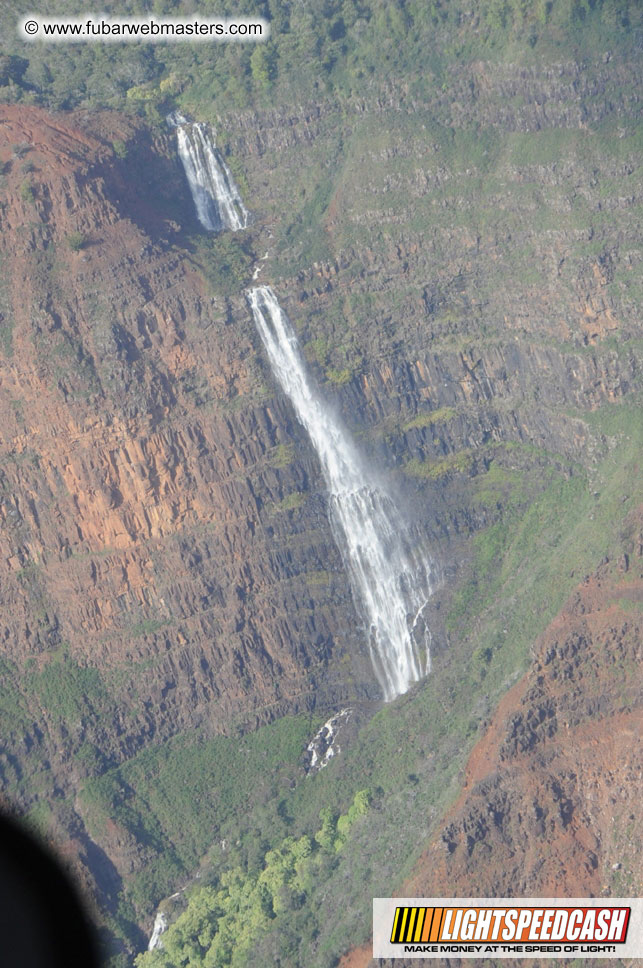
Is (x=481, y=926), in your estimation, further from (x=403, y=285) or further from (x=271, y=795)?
(x=403, y=285)

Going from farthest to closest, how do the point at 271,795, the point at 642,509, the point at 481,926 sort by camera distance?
the point at 271,795 < the point at 642,509 < the point at 481,926

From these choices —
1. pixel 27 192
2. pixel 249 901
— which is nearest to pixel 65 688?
pixel 249 901

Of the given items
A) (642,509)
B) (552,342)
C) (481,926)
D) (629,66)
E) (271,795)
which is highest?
(629,66)

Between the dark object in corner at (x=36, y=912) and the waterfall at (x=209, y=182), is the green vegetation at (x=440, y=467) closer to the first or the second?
the waterfall at (x=209, y=182)

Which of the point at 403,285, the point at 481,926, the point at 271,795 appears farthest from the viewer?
the point at 403,285

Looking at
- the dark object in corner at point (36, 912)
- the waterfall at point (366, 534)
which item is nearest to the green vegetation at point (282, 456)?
the waterfall at point (366, 534)

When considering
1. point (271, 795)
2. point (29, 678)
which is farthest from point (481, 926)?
point (29, 678)
